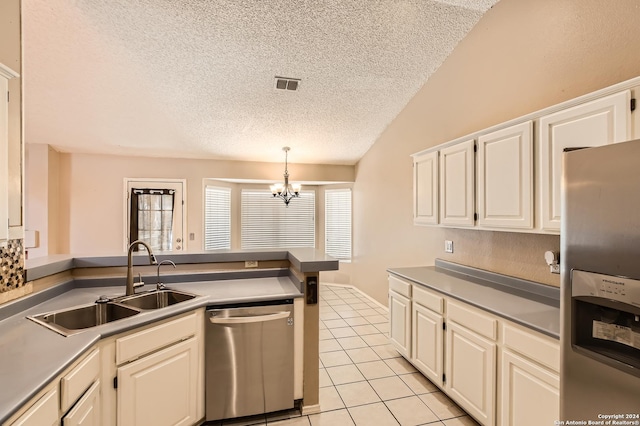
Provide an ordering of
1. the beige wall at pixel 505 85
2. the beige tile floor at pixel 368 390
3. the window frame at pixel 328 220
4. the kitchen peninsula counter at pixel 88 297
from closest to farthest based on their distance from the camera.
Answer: the kitchen peninsula counter at pixel 88 297, the beige wall at pixel 505 85, the beige tile floor at pixel 368 390, the window frame at pixel 328 220

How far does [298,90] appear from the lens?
3611 mm

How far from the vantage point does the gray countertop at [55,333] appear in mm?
Result: 1110

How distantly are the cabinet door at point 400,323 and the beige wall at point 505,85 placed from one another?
752mm

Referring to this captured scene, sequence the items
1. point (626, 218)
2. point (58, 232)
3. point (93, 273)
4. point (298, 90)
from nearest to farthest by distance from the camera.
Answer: point (626, 218) → point (93, 273) → point (298, 90) → point (58, 232)

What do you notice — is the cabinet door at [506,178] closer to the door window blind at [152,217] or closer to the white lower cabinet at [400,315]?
the white lower cabinet at [400,315]

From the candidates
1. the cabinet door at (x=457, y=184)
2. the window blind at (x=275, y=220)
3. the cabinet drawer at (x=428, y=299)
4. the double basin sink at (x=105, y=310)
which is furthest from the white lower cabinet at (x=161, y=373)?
the window blind at (x=275, y=220)

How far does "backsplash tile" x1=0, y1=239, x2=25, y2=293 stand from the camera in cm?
173

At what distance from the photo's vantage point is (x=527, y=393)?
1.71m

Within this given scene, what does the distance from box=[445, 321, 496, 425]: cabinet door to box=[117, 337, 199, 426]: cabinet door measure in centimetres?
189

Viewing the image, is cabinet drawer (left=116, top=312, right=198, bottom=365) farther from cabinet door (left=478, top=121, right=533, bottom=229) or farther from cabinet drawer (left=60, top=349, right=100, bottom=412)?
cabinet door (left=478, top=121, right=533, bottom=229)

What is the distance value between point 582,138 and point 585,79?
0.65 m

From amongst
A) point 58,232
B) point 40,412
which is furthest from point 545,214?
point 58,232

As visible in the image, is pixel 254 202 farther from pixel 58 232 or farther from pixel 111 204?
pixel 58 232

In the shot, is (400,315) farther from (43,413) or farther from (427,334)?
(43,413)
